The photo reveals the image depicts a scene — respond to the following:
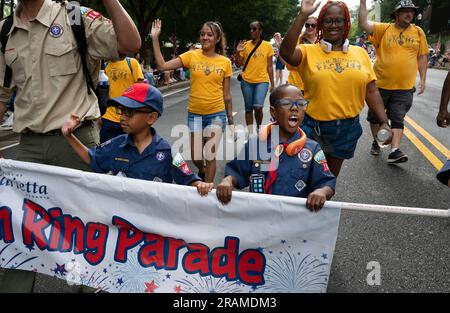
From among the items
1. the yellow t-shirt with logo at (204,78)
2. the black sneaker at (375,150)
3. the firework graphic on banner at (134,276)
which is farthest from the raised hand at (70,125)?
the black sneaker at (375,150)

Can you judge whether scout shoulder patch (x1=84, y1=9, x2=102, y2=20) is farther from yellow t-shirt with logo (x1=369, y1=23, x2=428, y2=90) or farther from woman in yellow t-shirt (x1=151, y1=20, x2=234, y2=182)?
yellow t-shirt with logo (x1=369, y1=23, x2=428, y2=90)

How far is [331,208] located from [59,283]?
1.97 metres

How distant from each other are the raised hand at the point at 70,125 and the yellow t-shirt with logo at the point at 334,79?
174 cm

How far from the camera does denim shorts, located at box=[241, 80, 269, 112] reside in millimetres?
6965

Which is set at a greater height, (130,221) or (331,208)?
(331,208)

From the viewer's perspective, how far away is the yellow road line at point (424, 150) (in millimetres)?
5716

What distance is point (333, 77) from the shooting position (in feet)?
10.2

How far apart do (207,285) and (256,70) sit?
16.8 ft

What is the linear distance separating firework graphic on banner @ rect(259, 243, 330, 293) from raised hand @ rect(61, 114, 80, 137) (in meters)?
1.36

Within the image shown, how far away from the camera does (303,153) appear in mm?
2465

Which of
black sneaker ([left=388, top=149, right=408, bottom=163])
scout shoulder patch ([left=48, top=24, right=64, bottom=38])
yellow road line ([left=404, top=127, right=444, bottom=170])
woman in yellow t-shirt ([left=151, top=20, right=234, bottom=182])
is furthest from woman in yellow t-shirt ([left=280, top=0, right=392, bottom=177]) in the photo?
yellow road line ([left=404, top=127, right=444, bottom=170])

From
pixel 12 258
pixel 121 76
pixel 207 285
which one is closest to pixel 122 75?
pixel 121 76
